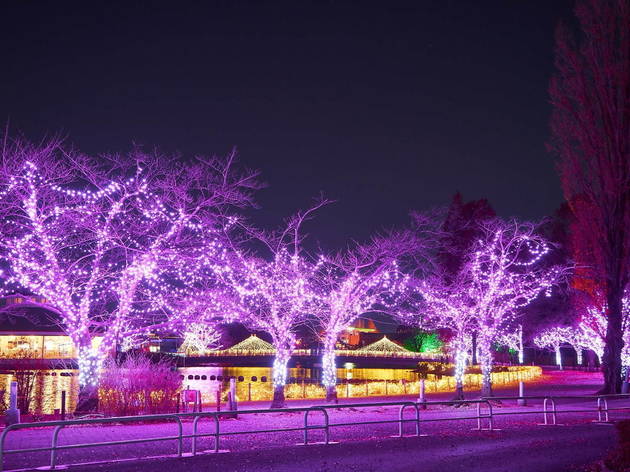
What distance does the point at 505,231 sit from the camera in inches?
1141

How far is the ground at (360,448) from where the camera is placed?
12.6 meters

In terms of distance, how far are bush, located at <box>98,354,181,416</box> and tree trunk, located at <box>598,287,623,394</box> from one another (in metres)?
20.6

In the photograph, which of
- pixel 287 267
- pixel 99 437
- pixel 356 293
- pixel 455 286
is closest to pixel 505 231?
pixel 455 286

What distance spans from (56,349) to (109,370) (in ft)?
146

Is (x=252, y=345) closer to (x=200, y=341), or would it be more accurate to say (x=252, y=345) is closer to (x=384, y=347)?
(x=200, y=341)

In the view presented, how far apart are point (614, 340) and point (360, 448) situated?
21815 mm

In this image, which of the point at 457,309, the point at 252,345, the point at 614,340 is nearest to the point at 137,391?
the point at 457,309

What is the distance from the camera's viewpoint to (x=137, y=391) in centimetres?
2119

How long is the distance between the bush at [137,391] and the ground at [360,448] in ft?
5.80

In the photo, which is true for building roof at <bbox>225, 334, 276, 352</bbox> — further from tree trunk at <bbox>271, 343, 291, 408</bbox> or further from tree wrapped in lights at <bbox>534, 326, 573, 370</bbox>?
tree trunk at <bbox>271, 343, 291, 408</bbox>

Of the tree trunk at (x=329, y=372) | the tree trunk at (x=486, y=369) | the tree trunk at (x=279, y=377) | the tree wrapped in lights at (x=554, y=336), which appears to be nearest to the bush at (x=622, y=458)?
the tree trunk at (x=279, y=377)

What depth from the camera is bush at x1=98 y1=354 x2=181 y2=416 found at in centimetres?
2094

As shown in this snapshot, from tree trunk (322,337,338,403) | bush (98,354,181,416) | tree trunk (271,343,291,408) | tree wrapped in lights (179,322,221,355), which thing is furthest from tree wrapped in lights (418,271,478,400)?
tree wrapped in lights (179,322,221,355)

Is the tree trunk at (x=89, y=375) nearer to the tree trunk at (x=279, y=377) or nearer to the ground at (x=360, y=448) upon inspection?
the ground at (x=360, y=448)
